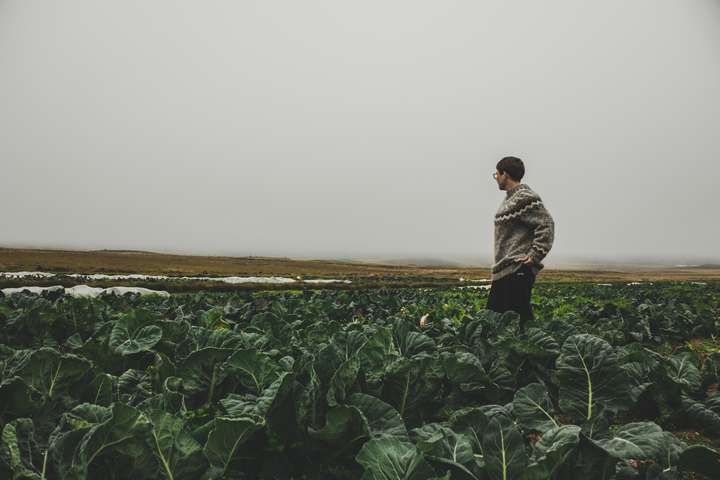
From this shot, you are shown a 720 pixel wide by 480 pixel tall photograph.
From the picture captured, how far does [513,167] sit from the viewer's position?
488 cm

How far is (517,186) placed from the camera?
4.87 meters

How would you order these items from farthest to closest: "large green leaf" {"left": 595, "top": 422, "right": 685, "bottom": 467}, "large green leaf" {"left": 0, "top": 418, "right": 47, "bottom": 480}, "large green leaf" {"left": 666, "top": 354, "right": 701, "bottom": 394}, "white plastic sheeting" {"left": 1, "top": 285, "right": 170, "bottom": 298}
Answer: "white plastic sheeting" {"left": 1, "top": 285, "right": 170, "bottom": 298}
"large green leaf" {"left": 666, "top": 354, "right": 701, "bottom": 394}
"large green leaf" {"left": 595, "top": 422, "right": 685, "bottom": 467}
"large green leaf" {"left": 0, "top": 418, "right": 47, "bottom": 480}

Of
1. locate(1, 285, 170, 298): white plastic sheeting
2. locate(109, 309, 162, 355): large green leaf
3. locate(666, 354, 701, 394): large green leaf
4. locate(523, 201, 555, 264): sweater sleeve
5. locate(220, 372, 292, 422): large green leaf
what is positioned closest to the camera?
locate(220, 372, 292, 422): large green leaf

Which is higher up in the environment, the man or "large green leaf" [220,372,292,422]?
the man

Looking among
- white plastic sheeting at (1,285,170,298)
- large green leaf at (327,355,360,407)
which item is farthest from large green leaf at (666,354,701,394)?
white plastic sheeting at (1,285,170,298)

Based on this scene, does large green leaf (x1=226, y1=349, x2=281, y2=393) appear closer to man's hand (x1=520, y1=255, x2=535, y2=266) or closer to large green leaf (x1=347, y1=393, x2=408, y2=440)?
large green leaf (x1=347, y1=393, x2=408, y2=440)

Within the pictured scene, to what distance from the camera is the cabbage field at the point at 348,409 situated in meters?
1.30

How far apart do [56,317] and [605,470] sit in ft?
14.4

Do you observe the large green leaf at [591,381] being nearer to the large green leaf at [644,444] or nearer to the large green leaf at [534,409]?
the large green leaf at [534,409]

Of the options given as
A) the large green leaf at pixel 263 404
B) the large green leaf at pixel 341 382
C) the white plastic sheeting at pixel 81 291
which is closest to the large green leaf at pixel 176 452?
the large green leaf at pixel 263 404

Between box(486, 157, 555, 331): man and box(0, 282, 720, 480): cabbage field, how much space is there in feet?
4.40

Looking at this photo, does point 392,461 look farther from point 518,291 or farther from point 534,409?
point 518,291

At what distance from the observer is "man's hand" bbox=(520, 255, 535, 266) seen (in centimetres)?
466

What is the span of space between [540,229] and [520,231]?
244 mm
